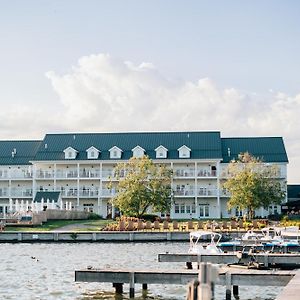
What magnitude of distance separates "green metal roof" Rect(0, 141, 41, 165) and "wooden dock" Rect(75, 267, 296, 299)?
8264 centimetres

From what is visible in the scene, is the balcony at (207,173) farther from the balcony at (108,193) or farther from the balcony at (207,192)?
the balcony at (108,193)

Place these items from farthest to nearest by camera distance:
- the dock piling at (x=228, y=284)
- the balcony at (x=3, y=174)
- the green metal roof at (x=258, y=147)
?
the balcony at (x=3, y=174), the green metal roof at (x=258, y=147), the dock piling at (x=228, y=284)

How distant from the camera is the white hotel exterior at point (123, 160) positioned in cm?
10569

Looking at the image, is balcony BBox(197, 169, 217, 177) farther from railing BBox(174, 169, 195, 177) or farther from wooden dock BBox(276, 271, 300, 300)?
wooden dock BBox(276, 271, 300, 300)

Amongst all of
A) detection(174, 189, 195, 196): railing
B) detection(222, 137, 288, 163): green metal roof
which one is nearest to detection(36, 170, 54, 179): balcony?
detection(174, 189, 195, 196): railing

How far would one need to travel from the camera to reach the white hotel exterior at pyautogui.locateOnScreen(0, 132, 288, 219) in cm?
10569

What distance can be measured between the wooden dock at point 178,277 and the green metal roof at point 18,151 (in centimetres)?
8264

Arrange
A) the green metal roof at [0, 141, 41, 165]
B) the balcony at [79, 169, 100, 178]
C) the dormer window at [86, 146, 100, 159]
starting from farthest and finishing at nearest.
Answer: the green metal roof at [0, 141, 41, 165], the dormer window at [86, 146, 100, 159], the balcony at [79, 169, 100, 178]

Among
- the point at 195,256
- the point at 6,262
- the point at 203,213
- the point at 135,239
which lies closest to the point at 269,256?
the point at 195,256

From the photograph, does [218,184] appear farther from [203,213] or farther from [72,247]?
[72,247]

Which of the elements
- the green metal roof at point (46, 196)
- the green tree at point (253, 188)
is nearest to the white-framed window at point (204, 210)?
the green tree at point (253, 188)

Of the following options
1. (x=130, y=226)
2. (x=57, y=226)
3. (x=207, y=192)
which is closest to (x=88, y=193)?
(x=207, y=192)

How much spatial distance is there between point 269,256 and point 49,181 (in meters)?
75.7

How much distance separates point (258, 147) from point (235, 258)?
74236 millimetres
